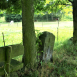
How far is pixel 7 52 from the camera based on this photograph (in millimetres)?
1870

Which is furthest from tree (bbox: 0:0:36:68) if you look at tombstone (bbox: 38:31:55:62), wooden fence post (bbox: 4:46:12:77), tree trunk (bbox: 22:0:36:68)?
wooden fence post (bbox: 4:46:12:77)

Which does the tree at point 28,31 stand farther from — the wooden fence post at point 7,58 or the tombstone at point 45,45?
the wooden fence post at point 7,58

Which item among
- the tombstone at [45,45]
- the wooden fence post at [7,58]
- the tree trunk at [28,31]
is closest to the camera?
the wooden fence post at [7,58]

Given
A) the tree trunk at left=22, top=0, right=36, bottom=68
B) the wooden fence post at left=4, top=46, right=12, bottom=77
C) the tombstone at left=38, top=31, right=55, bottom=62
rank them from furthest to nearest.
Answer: the tombstone at left=38, top=31, right=55, bottom=62 → the tree trunk at left=22, top=0, right=36, bottom=68 → the wooden fence post at left=4, top=46, right=12, bottom=77

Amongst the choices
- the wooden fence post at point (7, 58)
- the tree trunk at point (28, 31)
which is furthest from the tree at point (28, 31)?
the wooden fence post at point (7, 58)

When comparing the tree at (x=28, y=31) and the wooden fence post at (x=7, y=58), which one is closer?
the wooden fence post at (x=7, y=58)

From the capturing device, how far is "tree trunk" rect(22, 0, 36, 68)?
302 cm

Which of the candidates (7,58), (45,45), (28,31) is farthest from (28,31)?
(7,58)

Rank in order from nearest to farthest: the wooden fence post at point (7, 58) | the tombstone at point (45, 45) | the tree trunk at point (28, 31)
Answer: the wooden fence post at point (7, 58) → the tree trunk at point (28, 31) → the tombstone at point (45, 45)

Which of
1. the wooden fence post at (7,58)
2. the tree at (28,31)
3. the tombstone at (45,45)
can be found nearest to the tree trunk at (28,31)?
the tree at (28,31)

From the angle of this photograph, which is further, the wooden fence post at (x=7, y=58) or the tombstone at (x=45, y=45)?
the tombstone at (x=45, y=45)

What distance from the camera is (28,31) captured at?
3.10 metres

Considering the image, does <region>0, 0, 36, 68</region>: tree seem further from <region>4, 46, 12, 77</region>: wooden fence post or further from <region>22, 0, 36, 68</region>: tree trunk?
<region>4, 46, 12, 77</region>: wooden fence post

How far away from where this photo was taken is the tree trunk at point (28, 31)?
9.91 ft
